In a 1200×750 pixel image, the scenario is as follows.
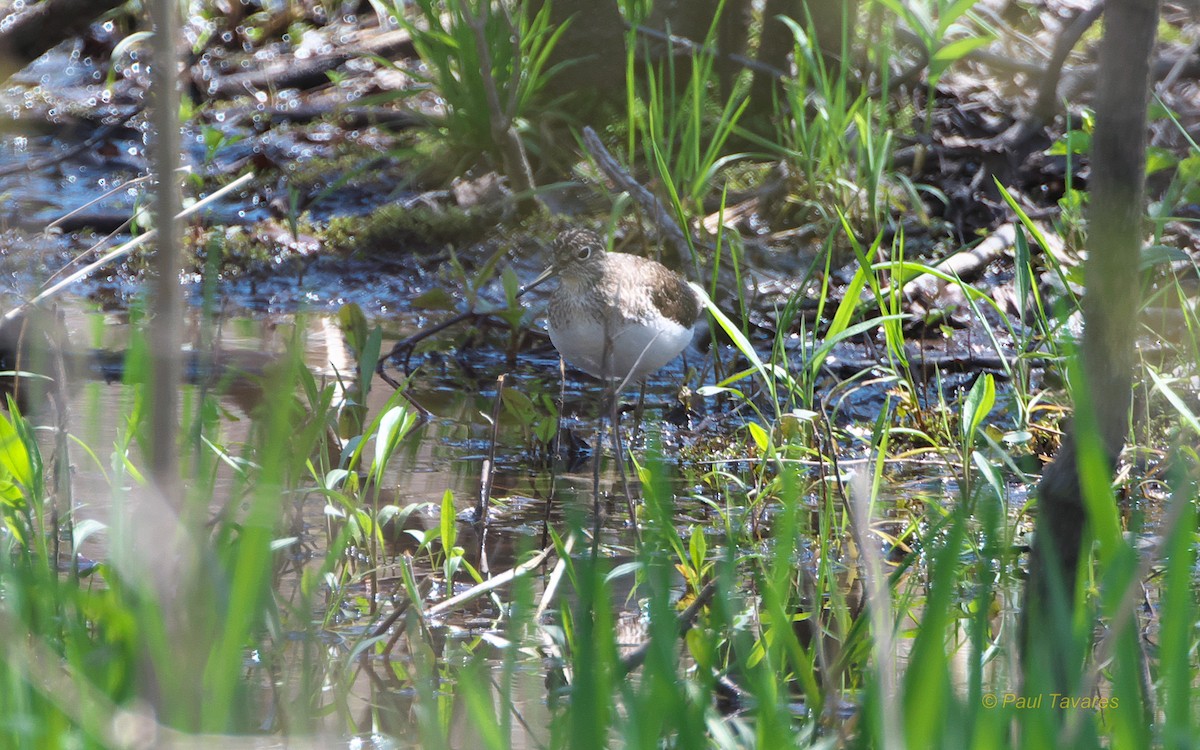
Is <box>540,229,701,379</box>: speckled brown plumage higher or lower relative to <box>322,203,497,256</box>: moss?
lower

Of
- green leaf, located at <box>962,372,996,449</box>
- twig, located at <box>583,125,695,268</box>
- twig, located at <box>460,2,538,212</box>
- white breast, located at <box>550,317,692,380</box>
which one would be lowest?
green leaf, located at <box>962,372,996,449</box>

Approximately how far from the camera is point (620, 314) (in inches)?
194

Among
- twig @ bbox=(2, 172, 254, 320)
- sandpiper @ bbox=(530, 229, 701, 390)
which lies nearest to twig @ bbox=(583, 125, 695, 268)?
sandpiper @ bbox=(530, 229, 701, 390)

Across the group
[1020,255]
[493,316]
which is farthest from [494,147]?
[1020,255]

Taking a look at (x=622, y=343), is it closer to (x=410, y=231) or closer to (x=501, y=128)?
(x=501, y=128)

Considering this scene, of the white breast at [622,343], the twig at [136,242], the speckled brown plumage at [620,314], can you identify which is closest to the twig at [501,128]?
the speckled brown plumage at [620,314]

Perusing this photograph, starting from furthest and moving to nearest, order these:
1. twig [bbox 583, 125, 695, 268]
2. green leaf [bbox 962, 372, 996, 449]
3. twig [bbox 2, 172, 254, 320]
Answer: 1. twig [bbox 583, 125, 695, 268]
2. green leaf [bbox 962, 372, 996, 449]
3. twig [bbox 2, 172, 254, 320]

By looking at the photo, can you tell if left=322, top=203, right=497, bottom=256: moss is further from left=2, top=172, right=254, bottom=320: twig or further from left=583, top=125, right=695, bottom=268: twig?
left=2, top=172, right=254, bottom=320: twig

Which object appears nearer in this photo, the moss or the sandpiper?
the sandpiper

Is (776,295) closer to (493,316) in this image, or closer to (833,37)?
(493,316)

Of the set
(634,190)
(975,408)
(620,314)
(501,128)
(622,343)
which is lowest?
(975,408)

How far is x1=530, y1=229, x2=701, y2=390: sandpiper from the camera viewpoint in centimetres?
493

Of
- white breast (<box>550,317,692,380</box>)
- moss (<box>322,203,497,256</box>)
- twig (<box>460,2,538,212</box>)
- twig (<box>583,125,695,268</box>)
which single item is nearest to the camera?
white breast (<box>550,317,692,380</box>)

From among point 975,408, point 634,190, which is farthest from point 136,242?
point 634,190
